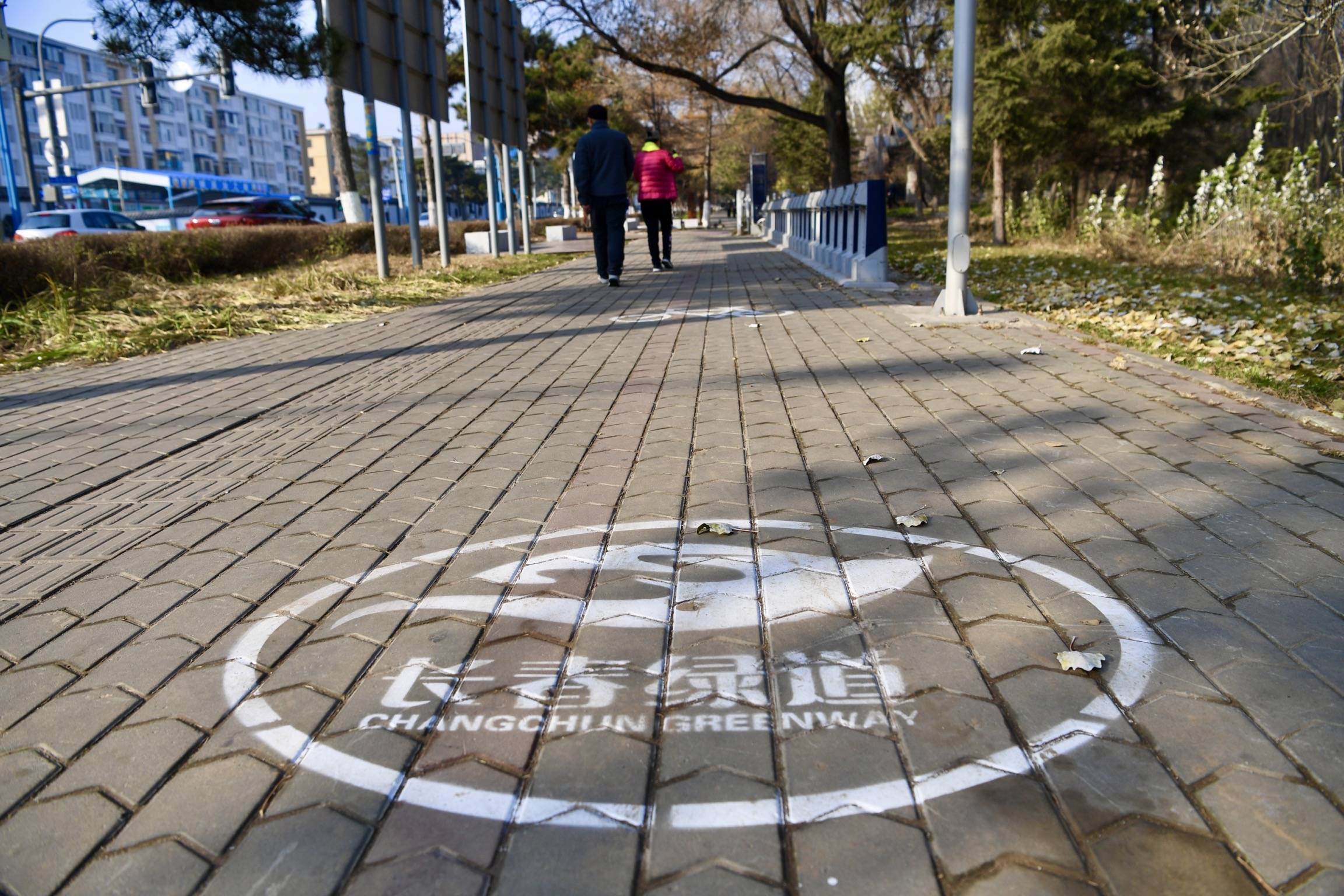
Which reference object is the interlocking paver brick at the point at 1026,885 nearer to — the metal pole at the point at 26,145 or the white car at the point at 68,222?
the white car at the point at 68,222

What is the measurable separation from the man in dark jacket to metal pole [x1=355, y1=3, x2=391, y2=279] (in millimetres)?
2901

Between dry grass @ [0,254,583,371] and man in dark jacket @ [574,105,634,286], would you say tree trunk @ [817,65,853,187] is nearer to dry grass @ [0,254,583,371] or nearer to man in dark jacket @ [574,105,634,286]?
dry grass @ [0,254,583,371]

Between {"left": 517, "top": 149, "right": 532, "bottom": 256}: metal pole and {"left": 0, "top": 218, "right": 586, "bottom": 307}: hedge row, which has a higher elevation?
{"left": 517, "top": 149, "right": 532, "bottom": 256}: metal pole

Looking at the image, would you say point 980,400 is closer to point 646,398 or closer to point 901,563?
point 646,398

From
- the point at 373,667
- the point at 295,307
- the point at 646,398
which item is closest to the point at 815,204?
the point at 295,307

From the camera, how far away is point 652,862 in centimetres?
177

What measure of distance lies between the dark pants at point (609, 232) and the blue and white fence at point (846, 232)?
115 inches

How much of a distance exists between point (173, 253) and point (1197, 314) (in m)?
14.0

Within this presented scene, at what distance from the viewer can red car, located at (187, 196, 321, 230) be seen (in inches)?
939

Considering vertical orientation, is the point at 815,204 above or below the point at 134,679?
above

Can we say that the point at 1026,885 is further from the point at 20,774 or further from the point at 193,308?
the point at 193,308

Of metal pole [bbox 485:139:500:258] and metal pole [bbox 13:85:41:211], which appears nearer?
metal pole [bbox 485:139:500:258]

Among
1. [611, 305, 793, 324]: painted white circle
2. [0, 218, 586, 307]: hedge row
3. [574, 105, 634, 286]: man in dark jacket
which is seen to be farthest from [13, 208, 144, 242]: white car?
[611, 305, 793, 324]: painted white circle

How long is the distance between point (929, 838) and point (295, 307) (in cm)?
1067
